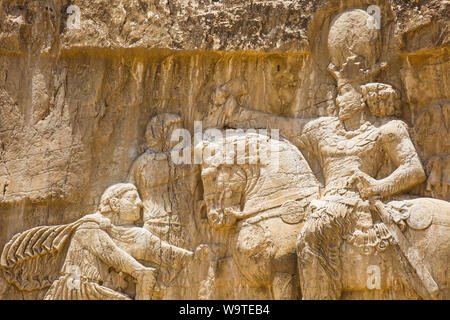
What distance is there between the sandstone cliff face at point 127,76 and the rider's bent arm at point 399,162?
0.29 meters

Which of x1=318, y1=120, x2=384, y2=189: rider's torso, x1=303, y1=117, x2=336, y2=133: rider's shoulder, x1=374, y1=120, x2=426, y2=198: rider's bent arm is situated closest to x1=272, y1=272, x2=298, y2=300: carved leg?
x1=318, y1=120, x2=384, y2=189: rider's torso

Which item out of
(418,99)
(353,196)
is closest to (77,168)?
(353,196)

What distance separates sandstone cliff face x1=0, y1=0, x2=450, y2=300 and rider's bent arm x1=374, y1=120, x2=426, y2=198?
29 cm

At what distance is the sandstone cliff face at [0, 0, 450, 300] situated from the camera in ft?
31.3

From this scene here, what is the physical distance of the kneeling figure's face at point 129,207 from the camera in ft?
30.9

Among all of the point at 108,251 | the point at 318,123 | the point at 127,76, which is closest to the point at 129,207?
the point at 108,251

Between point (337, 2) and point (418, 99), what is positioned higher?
point (337, 2)

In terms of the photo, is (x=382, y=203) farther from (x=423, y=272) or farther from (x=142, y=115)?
(x=142, y=115)

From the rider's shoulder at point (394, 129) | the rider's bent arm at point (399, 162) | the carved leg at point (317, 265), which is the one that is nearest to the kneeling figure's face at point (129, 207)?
the carved leg at point (317, 265)

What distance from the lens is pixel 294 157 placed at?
942 centimetres

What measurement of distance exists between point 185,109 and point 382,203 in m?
2.32

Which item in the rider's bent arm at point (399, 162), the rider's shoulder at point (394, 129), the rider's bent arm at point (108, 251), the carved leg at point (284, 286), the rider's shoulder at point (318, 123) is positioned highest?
the rider's shoulder at point (318, 123)

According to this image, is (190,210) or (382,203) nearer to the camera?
(382,203)

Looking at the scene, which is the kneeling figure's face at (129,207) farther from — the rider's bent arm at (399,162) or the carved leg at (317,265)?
the rider's bent arm at (399,162)
